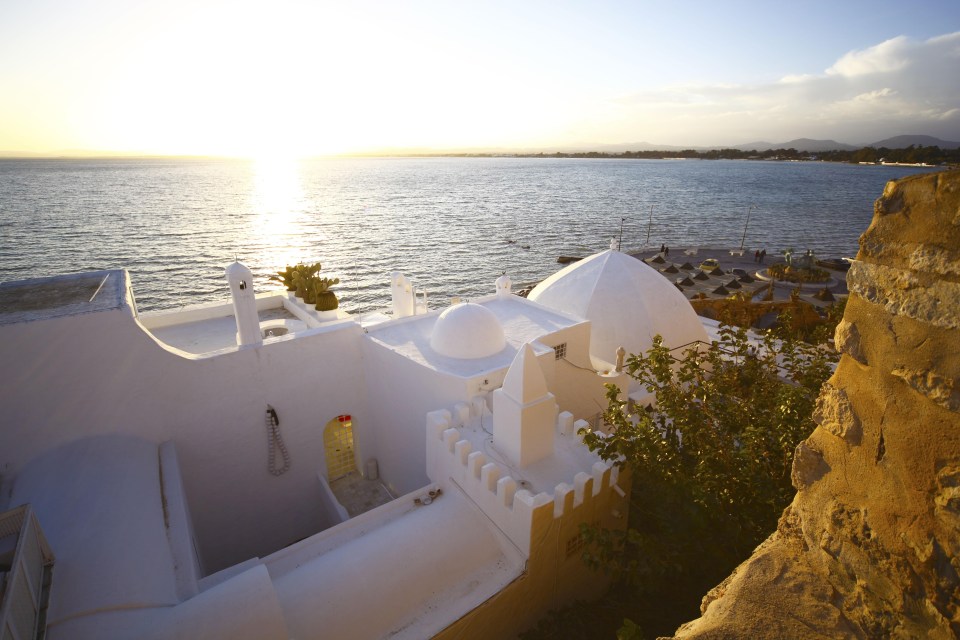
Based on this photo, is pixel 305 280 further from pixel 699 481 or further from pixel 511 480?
pixel 699 481

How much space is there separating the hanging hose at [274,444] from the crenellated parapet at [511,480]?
495 centimetres

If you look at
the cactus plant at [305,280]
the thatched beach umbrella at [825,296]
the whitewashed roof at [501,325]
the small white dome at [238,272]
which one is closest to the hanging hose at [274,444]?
the whitewashed roof at [501,325]

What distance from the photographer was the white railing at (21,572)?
5613 millimetres

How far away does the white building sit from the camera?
24.5 ft

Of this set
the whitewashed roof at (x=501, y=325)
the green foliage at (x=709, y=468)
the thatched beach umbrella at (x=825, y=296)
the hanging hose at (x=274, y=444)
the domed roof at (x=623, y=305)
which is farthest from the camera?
the thatched beach umbrella at (x=825, y=296)

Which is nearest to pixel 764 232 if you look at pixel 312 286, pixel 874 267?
pixel 312 286

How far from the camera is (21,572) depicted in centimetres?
612

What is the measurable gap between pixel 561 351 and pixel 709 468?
764cm

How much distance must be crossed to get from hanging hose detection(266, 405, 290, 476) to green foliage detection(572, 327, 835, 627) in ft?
29.8

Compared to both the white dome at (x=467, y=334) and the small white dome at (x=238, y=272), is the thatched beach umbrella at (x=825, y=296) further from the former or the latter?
the small white dome at (x=238, y=272)

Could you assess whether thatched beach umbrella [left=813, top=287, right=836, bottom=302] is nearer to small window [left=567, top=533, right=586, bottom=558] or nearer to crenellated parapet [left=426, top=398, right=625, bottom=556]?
crenellated parapet [left=426, top=398, right=625, bottom=556]

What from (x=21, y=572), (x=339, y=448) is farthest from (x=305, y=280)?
(x=21, y=572)

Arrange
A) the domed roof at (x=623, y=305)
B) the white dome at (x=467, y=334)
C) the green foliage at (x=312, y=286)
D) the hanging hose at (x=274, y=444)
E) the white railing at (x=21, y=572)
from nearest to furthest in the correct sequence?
the white railing at (x=21, y=572), the hanging hose at (x=274, y=444), the white dome at (x=467, y=334), the green foliage at (x=312, y=286), the domed roof at (x=623, y=305)

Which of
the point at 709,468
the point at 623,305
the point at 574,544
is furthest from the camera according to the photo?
the point at 623,305
